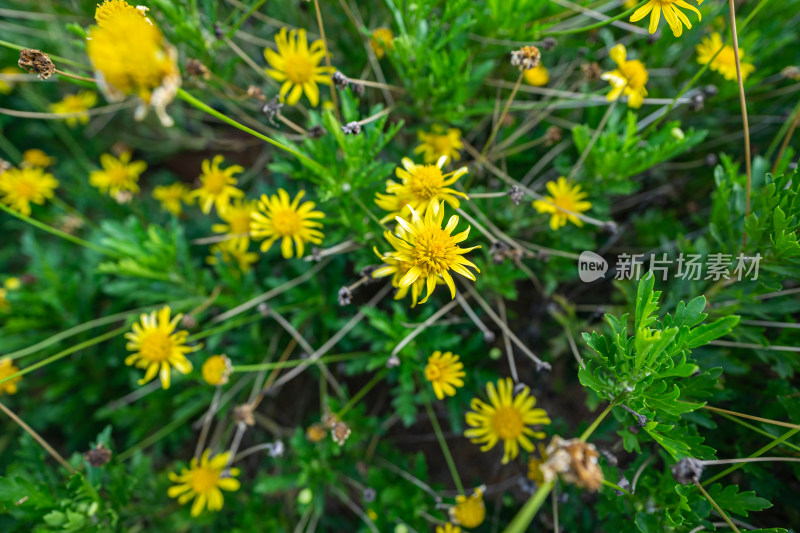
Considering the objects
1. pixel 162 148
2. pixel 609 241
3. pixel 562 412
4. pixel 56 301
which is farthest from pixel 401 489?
pixel 162 148

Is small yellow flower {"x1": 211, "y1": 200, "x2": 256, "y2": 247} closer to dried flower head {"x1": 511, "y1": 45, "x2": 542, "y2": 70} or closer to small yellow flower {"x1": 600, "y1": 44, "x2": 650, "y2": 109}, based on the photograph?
dried flower head {"x1": 511, "y1": 45, "x2": 542, "y2": 70}

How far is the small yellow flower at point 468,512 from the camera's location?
1955 millimetres

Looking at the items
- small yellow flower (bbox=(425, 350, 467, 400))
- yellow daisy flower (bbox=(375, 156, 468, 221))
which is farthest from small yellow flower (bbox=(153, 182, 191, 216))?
small yellow flower (bbox=(425, 350, 467, 400))

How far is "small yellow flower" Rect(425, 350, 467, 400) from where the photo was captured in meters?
1.96

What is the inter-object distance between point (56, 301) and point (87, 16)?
1673 millimetres

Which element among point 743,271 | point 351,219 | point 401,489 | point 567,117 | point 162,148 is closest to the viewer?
point 743,271

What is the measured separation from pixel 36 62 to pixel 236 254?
1.21m

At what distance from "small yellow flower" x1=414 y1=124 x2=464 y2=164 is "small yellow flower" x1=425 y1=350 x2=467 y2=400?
90 centimetres

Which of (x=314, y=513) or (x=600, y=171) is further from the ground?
(x=600, y=171)

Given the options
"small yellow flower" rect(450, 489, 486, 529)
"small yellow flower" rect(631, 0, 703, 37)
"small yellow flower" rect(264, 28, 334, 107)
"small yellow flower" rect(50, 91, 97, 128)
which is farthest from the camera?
"small yellow flower" rect(50, 91, 97, 128)

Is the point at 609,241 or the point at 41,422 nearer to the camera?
the point at 609,241

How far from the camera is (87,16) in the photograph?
8.88ft

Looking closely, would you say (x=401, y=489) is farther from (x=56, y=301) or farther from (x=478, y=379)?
(x=56, y=301)

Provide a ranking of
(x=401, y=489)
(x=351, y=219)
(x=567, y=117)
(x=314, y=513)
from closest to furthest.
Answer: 1. (x=351, y=219)
2. (x=401, y=489)
3. (x=314, y=513)
4. (x=567, y=117)
